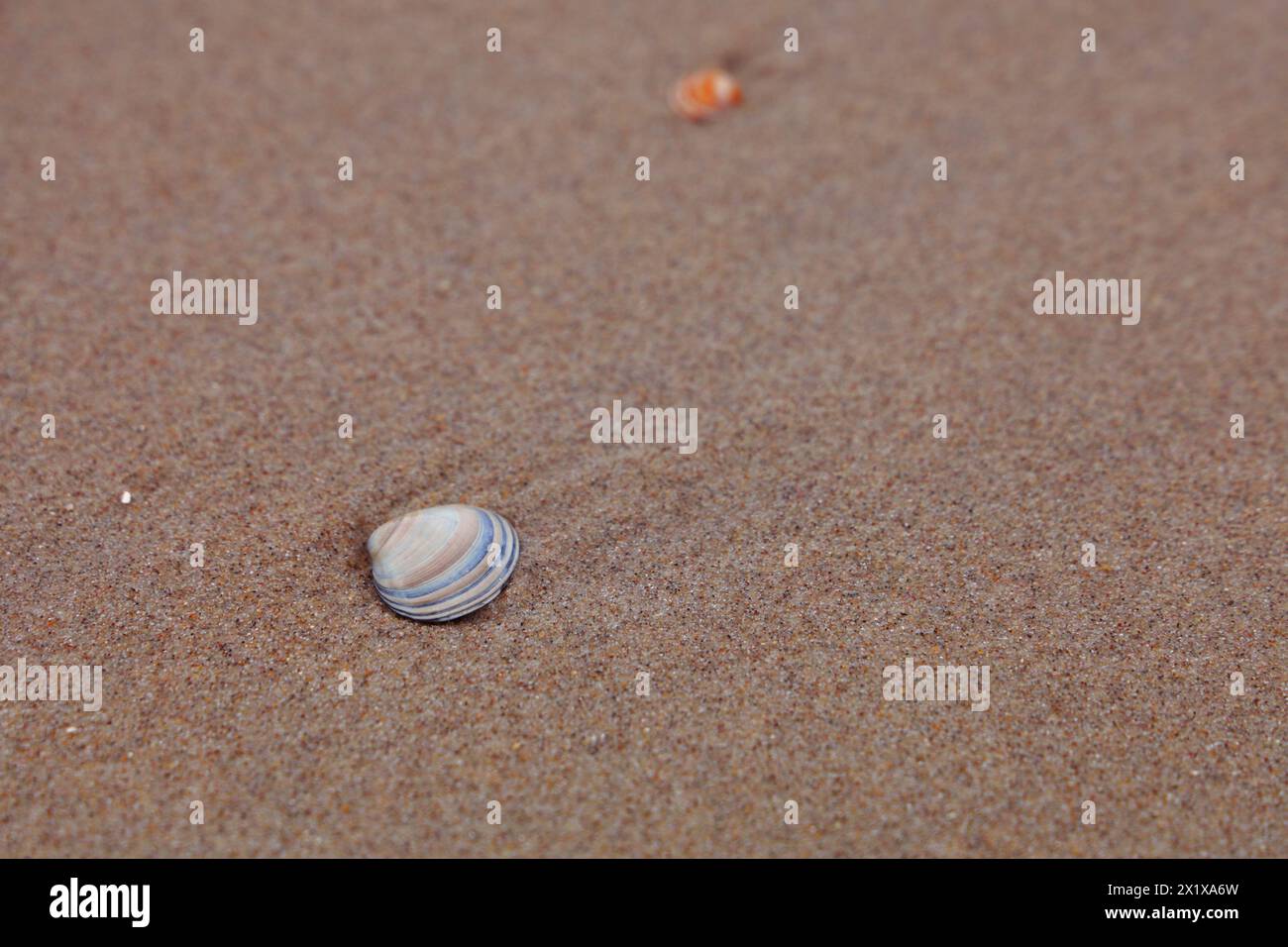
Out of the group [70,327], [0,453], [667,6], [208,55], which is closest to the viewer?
[0,453]

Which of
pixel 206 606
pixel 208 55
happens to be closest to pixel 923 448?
pixel 206 606

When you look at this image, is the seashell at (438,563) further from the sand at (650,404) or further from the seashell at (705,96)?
the seashell at (705,96)

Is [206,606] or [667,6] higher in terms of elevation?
[667,6]

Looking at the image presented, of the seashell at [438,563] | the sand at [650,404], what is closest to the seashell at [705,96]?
the sand at [650,404]

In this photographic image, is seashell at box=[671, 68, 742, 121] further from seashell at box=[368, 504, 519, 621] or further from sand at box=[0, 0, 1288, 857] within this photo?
seashell at box=[368, 504, 519, 621]

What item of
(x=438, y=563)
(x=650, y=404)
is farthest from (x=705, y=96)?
(x=438, y=563)

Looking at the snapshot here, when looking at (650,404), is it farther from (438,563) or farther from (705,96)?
(705,96)
